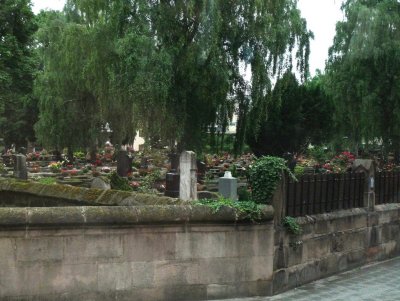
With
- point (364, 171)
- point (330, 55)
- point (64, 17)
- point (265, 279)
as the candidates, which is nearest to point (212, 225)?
point (265, 279)

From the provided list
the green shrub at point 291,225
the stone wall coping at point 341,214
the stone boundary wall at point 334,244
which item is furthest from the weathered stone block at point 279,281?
the stone wall coping at point 341,214

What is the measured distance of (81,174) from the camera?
78.5 ft

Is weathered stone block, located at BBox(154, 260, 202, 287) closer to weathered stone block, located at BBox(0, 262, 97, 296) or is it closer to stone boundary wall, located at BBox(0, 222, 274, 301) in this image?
stone boundary wall, located at BBox(0, 222, 274, 301)

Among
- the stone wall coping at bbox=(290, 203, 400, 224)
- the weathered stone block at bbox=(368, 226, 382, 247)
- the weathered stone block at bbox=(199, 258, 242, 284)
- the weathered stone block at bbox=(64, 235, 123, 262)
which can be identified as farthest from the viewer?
the weathered stone block at bbox=(368, 226, 382, 247)

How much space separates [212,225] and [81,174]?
17836 millimetres

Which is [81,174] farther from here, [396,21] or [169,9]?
[396,21]

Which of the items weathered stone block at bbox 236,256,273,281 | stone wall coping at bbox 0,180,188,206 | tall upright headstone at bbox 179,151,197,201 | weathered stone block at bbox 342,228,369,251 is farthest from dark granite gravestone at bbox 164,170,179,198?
weathered stone block at bbox 236,256,273,281

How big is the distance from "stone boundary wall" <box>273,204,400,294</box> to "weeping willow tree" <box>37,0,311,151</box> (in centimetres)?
1003

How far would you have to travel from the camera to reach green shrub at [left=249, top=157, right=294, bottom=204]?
7645mm

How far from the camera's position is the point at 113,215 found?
6.39m

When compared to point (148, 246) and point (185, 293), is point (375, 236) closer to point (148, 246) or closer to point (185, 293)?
point (185, 293)

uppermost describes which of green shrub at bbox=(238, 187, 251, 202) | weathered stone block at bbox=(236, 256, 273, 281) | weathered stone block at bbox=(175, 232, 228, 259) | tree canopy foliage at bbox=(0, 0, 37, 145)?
tree canopy foliage at bbox=(0, 0, 37, 145)

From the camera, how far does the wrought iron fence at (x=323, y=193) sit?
852 centimetres

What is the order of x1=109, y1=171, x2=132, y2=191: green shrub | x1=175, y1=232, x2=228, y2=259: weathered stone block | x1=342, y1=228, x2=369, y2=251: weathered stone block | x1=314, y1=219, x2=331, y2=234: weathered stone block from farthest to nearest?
x1=109, y1=171, x2=132, y2=191: green shrub
x1=342, y1=228, x2=369, y2=251: weathered stone block
x1=314, y1=219, x2=331, y2=234: weathered stone block
x1=175, y1=232, x2=228, y2=259: weathered stone block
